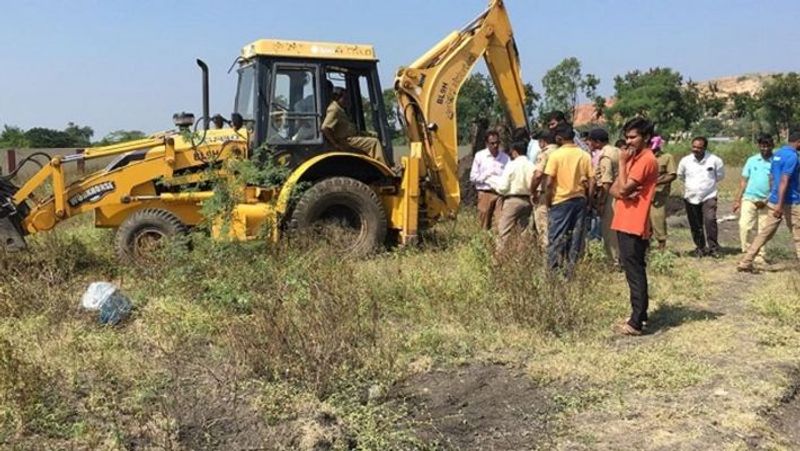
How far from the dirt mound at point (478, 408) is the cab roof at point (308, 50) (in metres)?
4.96

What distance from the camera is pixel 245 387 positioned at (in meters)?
4.22

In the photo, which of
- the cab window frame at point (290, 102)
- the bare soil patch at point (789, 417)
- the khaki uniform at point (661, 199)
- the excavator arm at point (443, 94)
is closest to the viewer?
the bare soil patch at point (789, 417)

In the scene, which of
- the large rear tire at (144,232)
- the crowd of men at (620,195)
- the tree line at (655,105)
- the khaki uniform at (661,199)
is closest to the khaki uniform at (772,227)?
the crowd of men at (620,195)

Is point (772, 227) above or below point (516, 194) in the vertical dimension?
below

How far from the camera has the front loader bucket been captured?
24.4ft

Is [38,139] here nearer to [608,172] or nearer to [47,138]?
[47,138]

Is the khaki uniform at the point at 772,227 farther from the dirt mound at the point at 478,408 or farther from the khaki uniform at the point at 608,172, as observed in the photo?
the dirt mound at the point at 478,408

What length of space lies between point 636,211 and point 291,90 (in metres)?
4.50

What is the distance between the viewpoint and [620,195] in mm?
5707

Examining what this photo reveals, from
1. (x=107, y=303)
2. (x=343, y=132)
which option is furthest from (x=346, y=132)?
(x=107, y=303)

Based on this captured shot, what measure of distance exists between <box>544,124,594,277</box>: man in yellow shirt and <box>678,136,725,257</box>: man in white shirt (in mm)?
2812

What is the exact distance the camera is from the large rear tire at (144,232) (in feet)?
25.6

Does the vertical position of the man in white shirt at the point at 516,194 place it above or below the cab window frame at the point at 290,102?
below

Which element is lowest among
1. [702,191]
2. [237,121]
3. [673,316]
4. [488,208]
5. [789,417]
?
[789,417]
